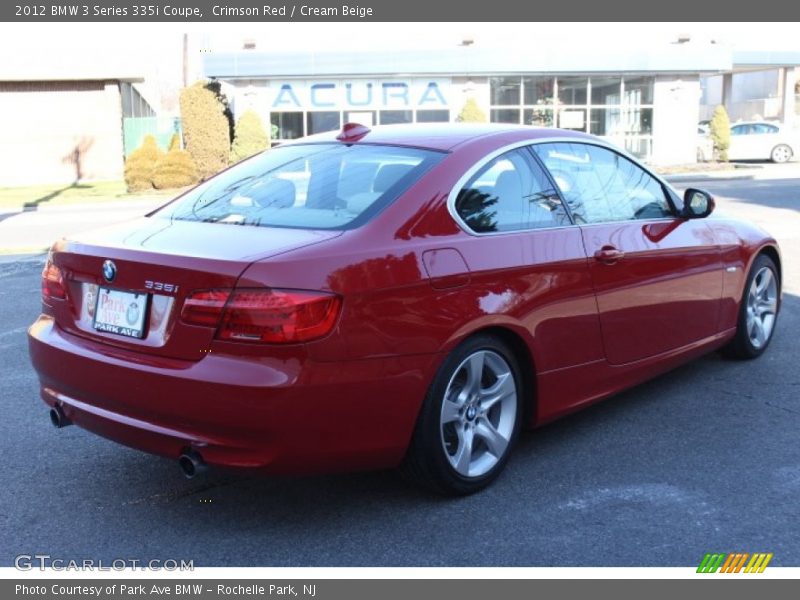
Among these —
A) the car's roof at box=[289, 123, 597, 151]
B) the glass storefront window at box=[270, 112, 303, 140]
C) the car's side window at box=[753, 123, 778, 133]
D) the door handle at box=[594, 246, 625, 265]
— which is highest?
the glass storefront window at box=[270, 112, 303, 140]

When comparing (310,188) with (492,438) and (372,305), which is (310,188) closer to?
(372,305)

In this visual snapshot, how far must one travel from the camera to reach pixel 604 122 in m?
31.7

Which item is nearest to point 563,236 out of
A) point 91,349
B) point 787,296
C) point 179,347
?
point 179,347

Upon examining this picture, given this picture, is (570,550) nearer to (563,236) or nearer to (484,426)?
(484,426)

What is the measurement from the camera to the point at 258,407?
3.31 meters

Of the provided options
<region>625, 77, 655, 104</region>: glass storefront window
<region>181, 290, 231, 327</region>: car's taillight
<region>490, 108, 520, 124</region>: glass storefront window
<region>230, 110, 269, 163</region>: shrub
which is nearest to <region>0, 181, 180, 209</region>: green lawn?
<region>230, 110, 269, 163</region>: shrub

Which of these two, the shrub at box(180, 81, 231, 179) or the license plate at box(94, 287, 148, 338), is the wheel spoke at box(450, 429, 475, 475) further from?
the shrub at box(180, 81, 231, 179)

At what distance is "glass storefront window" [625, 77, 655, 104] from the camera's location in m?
31.6

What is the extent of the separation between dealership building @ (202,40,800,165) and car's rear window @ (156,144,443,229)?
2558cm

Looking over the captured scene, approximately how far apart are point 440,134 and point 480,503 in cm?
179

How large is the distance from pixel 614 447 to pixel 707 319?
131 centimetres

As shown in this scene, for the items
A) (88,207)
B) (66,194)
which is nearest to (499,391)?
(88,207)

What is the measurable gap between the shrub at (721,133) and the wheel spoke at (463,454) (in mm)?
28655

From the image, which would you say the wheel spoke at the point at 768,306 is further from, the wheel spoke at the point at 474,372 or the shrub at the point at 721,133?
the shrub at the point at 721,133
